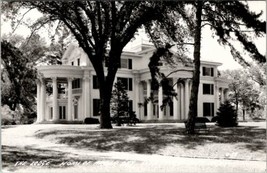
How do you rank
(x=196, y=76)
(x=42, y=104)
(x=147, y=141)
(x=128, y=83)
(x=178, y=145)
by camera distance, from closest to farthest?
(x=178, y=145) → (x=147, y=141) → (x=196, y=76) → (x=42, y=104) → (x=128, y=83)

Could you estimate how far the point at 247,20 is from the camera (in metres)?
15.6

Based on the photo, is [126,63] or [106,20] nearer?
[106,20]

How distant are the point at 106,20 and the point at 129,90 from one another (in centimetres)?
1711

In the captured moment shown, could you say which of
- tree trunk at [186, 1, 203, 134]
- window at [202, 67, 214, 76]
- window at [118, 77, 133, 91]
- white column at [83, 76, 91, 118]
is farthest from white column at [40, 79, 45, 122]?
tree trunk at [186, 1, 203, 134]

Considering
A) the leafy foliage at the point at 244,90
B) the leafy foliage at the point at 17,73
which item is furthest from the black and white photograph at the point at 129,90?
the leafy foliage at the point at 244,90

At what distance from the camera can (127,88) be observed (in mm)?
40188

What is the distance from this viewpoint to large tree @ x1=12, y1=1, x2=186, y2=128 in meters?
22.7

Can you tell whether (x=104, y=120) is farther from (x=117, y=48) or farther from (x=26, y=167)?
(x=26, y=167)

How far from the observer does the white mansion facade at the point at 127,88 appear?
36781 mm

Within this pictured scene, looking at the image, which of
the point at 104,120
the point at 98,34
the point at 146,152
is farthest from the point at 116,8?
the point at 146,152

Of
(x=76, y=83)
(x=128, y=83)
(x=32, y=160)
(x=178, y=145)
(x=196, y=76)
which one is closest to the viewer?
(x=32, y=160)

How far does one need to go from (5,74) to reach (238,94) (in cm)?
4837

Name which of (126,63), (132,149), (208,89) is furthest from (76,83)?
(132,149)

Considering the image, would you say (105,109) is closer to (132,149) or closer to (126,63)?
(132,149)
